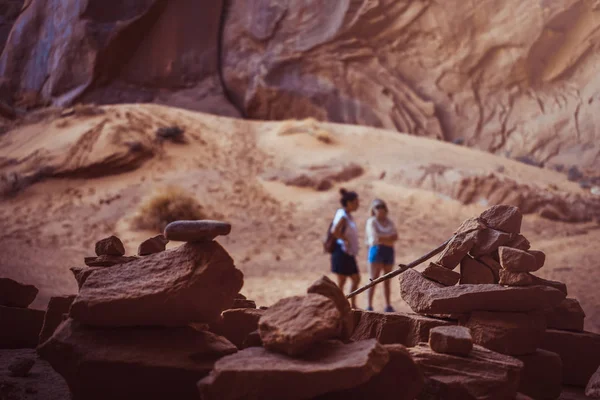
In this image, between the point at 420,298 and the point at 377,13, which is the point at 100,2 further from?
the point at 420,298

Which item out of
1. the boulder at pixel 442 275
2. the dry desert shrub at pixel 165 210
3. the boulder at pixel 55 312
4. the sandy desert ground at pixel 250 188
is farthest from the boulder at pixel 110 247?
the dry desert shrub at pixel 165 210

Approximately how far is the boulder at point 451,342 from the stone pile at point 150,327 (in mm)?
907

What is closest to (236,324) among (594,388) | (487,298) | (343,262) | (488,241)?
(487,298)

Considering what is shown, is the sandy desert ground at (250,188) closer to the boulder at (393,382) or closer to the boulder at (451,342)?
the boulder at (451,342)

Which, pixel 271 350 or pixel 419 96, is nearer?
pixel 271 350

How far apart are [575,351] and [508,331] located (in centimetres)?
67

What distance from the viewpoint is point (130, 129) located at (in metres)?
14.8

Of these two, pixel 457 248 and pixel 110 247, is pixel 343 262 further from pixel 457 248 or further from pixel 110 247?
pixel 110 247

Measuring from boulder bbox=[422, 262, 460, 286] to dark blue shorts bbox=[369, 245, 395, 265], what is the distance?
352 centimetres

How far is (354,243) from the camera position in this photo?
6777mm

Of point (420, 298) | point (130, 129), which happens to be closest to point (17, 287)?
point (420, 298)

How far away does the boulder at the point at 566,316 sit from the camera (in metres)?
3.42

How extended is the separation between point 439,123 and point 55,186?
13.4 meters

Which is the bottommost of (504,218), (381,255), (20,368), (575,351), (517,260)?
(20,368)
